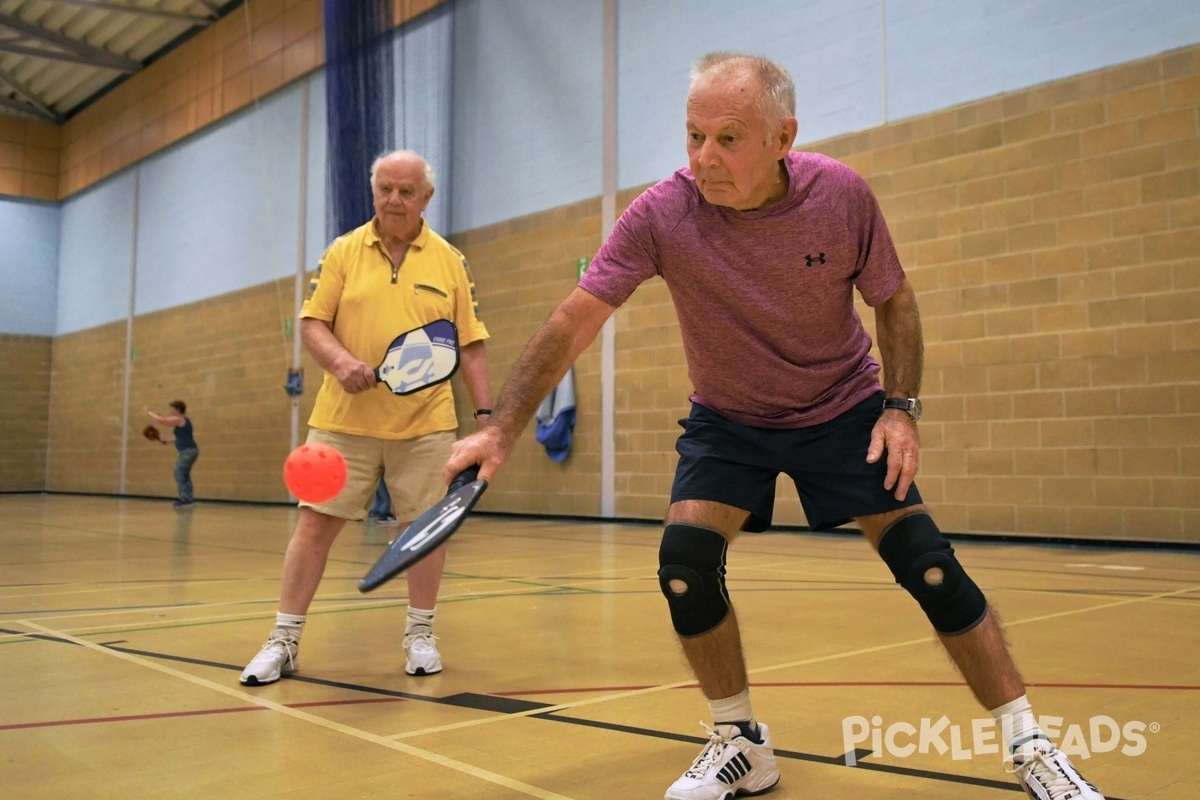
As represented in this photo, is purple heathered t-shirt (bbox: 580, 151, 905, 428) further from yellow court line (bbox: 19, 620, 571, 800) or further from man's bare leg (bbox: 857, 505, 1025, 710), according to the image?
yellow court line (bbox: 19, 620, 571, 800)

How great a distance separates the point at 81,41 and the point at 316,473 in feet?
61.9

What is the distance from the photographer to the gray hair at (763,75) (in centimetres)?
203

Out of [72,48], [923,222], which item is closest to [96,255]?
[72,48]

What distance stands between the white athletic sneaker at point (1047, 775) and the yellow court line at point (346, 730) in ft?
2.81

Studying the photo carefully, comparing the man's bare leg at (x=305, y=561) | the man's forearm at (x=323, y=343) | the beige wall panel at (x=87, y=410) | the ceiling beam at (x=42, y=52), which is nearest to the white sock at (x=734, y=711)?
the man's bare leg at (x=305, y=561)

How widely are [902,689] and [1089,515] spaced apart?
18.4ft

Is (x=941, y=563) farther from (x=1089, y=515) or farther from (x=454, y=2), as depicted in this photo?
(x=454, y=2)

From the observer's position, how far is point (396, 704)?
284 cm

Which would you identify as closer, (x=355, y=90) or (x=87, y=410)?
(x=355, y=90)

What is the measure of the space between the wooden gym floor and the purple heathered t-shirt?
0.84m

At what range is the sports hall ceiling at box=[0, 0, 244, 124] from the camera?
56.1ft

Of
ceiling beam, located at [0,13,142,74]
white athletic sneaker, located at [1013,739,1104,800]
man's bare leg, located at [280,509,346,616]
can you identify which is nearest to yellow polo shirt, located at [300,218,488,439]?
man's bare leg, located at [280,509,346,616]

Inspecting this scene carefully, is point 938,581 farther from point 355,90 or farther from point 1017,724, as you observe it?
point 355,90

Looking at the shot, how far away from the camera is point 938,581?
195 centimetres
